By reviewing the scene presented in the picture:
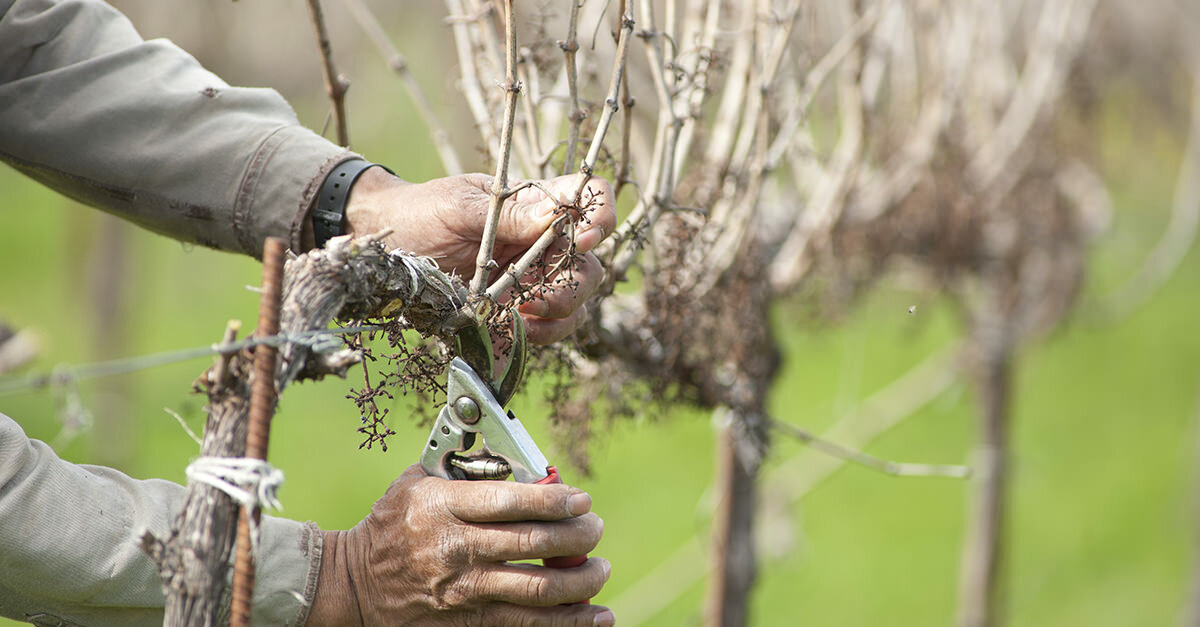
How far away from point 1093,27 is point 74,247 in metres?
7.22

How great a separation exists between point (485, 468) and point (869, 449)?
8.03 meters

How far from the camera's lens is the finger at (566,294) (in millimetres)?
1237

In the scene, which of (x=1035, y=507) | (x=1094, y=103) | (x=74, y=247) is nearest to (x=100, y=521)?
(x=1094, y=103)

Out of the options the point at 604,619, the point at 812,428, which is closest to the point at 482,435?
the point at 604,619

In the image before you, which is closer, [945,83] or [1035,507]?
[945,83]

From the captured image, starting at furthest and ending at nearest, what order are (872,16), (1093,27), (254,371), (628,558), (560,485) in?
1. (628,558)
2. (1093,27)
3. (872,16)
4. (560,485)
5. (254,371)

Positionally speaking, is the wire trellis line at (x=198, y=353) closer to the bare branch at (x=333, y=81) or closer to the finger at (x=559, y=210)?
the finger at (x=559, y=210)

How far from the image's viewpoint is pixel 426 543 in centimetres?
106

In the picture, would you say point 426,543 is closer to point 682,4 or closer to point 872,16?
point 872,16

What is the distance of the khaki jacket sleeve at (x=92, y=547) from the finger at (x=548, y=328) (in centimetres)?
36

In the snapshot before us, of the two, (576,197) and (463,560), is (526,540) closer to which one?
(463,560)

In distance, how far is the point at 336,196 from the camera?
1395 mm

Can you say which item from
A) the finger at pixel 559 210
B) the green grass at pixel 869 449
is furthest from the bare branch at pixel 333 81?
the green grass at pixel 869 449

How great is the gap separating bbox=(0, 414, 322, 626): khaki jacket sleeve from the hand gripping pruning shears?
17cm
